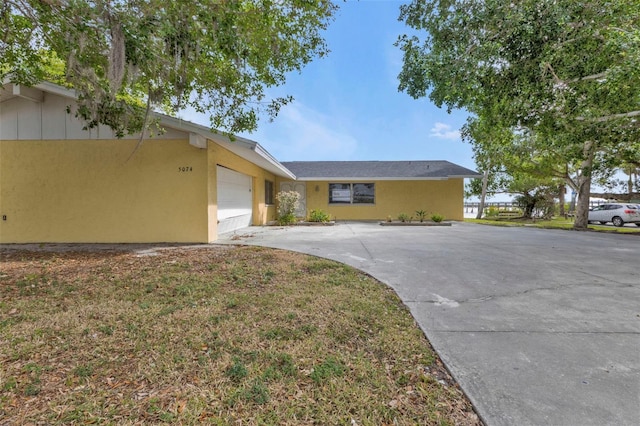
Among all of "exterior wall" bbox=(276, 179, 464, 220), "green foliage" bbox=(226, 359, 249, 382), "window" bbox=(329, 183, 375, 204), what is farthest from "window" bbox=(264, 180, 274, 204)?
"green foliage" bbox=(226, 359, 249, 382)

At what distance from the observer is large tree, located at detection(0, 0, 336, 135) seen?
13.9ft

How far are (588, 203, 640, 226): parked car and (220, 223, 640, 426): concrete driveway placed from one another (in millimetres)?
14952

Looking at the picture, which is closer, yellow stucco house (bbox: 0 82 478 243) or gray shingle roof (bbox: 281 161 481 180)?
yellow stucco house (bbox: 0 82 478 243)

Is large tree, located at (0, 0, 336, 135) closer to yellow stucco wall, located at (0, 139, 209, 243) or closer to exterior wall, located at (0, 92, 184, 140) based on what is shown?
exterior wall, located at (0, 92, 184, 140)

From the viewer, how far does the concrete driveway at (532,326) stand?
1879mm

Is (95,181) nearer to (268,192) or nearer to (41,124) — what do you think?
(41,124)

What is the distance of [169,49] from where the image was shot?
4359 mm

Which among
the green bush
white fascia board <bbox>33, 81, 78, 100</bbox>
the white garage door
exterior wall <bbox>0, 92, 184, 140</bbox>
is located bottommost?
the green bush

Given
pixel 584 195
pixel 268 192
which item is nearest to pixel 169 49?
pixel 268 192

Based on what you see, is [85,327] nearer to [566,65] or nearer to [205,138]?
[205,138]

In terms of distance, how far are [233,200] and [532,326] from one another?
9.93m

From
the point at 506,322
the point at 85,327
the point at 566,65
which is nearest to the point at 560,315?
the point at 506,322

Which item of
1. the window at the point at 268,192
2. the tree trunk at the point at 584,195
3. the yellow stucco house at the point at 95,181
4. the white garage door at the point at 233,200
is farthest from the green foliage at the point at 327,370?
the tree trunk at the point at 584,195

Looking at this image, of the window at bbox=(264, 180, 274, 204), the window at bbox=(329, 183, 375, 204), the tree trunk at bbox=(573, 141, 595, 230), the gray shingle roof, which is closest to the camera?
the tree trunk at bbox=(573, 141, 595, 230)
